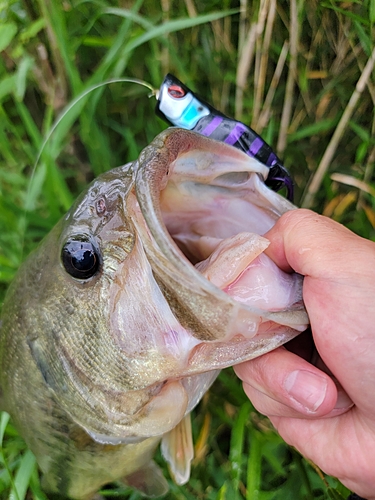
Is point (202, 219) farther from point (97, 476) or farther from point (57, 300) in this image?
point (97, 476)

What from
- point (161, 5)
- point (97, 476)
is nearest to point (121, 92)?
point (161, 5)

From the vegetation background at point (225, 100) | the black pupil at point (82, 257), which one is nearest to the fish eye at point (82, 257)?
the black pupil at point (82, 257)

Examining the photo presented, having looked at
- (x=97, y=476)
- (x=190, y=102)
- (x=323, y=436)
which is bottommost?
(x=97, y=476)

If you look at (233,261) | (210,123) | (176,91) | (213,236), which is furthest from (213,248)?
(176,91)

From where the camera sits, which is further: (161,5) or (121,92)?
(121,92)

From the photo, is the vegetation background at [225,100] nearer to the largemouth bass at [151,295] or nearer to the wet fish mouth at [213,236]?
the largemouth bass at [151,295]

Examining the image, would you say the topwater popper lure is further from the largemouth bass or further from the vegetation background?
the vegetation background

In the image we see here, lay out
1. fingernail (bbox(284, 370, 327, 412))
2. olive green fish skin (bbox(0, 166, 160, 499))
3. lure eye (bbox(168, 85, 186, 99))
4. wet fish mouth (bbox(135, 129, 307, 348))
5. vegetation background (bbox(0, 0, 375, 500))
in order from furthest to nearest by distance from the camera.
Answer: vegetation background (bbox(0, 0, 375, 500)) < lure eye (bbox(168, 85, 186, 99)) < olive green fish skin (bbox(0, 166, 160, 499)) < fingernail (bbox(284, 370, 327, 412)) < wet fish mouth (bbox(135, 129, 307, 348))

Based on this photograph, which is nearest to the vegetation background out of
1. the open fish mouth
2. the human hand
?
the human hand
